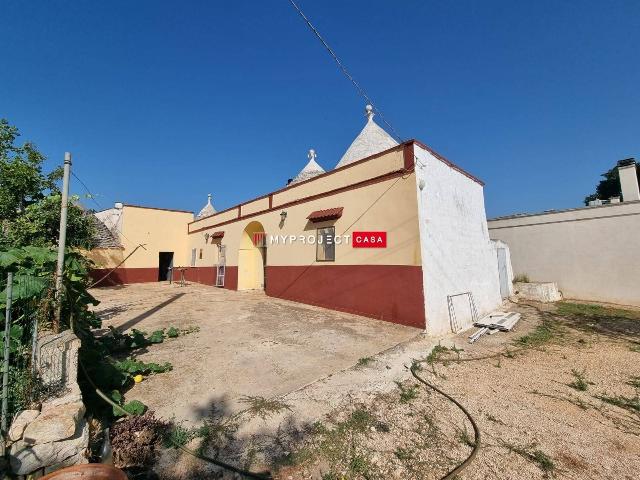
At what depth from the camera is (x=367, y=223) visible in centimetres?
812

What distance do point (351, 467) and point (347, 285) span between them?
6097mm

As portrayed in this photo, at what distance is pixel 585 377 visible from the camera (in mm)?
4523

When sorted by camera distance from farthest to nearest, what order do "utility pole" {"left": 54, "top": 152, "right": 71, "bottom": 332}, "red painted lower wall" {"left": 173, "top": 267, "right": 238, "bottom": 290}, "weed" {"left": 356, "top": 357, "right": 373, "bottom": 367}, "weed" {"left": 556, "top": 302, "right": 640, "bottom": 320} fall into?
"red painted lower wall" {"left": 173, "top": 267, "right": 238, "bottom": 290}, "weed" {"left": 556, "top": 302, "right": 640, "bottom": 320}, "weed" {"left": 356, "top": 357, "right": 373, "bottom": 367}, "utility pole" {"left": 54, "top": 152, "right": 71, "bottom": 332}

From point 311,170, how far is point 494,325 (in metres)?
10.6

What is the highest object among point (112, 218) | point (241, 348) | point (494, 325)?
point (112, 218)

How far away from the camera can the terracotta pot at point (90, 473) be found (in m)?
1.91

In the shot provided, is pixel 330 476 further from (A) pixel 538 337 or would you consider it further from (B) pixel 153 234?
(B) pixel 153 234

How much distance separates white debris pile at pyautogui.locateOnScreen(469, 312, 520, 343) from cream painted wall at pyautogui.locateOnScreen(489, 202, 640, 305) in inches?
267

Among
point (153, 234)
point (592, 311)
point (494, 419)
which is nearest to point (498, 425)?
point (494, 419)

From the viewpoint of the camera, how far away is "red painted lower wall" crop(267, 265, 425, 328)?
6.90 m

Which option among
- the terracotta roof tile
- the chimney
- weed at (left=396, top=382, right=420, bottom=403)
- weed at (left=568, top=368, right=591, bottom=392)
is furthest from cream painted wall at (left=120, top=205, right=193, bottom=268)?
the chimney

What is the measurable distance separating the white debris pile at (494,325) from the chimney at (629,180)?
1002cm

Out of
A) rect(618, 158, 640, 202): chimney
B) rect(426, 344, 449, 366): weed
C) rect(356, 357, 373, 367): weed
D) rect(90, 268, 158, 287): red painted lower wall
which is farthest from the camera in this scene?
rect(90, 268, 158, 287): red painted lower wall

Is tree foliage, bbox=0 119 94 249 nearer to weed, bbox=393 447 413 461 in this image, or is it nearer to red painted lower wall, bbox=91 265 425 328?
red painted lower wall, bbox=91 265 425 328
